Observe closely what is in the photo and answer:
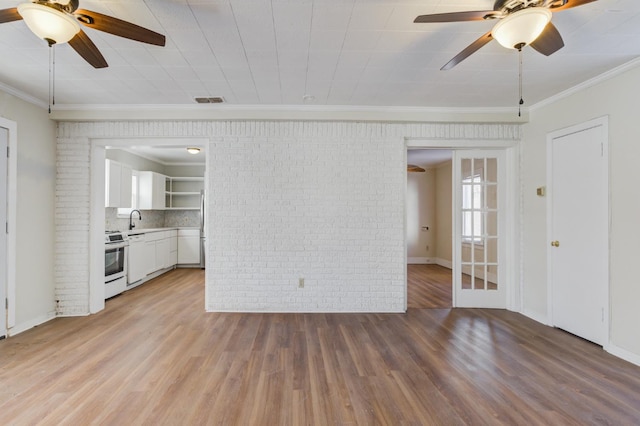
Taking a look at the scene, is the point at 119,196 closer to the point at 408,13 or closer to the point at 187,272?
the point at 187,272

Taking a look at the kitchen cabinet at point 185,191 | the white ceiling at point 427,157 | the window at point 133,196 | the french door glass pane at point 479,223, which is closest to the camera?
the french door glass pane at point 479,223

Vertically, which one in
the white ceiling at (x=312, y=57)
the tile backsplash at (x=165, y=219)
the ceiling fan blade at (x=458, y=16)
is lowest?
the tile backsplash at (x=165, y=219)

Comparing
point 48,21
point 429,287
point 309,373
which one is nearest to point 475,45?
point 48,21

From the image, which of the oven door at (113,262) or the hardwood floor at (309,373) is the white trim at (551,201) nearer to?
the hardwood floor at (309,373)

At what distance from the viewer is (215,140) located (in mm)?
3939

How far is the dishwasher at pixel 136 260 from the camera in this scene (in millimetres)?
5152

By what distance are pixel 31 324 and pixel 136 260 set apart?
1937 millimetres

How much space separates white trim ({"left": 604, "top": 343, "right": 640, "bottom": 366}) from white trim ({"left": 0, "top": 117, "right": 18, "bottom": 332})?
5966 millimetres

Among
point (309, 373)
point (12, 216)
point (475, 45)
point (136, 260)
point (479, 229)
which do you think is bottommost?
point (309, 373)

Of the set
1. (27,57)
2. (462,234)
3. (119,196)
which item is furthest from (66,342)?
(462,234)

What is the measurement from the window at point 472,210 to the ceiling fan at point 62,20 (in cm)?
387

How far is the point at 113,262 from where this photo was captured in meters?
4.63

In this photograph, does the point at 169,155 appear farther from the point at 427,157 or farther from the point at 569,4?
the point at 569,4

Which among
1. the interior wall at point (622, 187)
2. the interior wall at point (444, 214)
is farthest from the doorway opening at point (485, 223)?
the interior wall at point (444, 214)
